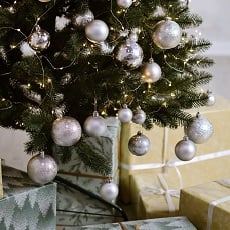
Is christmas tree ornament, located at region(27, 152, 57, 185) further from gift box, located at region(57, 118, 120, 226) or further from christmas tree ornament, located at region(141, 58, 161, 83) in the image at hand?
gift box, located at region(57, 118, 120, 226)

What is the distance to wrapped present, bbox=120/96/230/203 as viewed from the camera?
53.3 inches

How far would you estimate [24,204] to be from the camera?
36.2 inches

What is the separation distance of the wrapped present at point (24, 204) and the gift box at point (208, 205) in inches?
13.0

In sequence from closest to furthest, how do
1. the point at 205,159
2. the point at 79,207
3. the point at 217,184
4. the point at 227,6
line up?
the point at 217,184
the point at 79,207
the point at 205,159
the point at 227,6

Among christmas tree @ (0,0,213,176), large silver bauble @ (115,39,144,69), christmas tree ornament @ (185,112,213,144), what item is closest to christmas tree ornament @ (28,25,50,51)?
christmas tree @ (0,0,213,176)

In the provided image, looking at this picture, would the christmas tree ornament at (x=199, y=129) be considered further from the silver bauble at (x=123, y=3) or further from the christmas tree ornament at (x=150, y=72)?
the silver bauble at (x=123, y=3)

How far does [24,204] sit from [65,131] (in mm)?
182

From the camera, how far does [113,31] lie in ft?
3.19

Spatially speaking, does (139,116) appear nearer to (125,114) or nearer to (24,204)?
(125,114)

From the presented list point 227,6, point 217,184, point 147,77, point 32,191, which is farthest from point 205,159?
point 227,6

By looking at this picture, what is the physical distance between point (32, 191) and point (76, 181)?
357mm

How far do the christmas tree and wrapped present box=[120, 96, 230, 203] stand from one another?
263mm

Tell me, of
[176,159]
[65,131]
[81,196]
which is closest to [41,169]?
[65,131]

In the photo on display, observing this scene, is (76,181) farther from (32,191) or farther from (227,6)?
(227,6)
